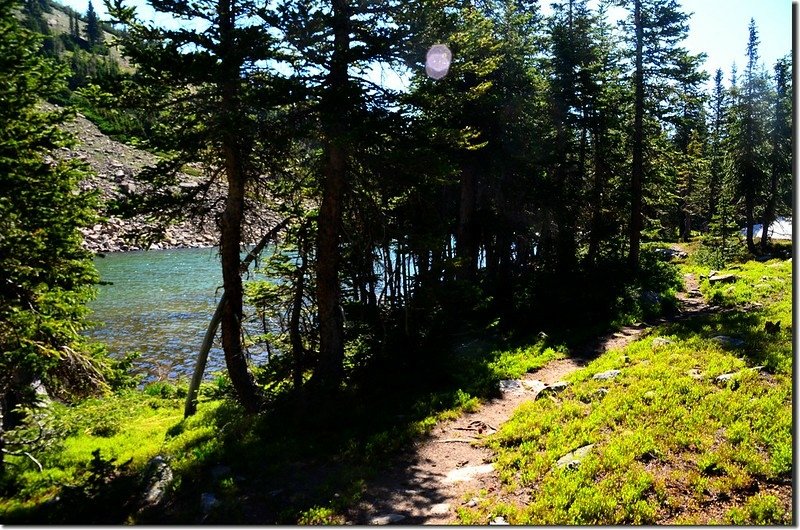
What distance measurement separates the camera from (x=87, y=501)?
860cm

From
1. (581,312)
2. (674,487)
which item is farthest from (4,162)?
(581,312)

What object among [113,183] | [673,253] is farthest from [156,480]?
[113,183]

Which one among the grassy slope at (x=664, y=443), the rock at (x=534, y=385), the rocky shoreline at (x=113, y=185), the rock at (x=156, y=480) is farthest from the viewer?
the rocky shoreline at (x=113, y=185)

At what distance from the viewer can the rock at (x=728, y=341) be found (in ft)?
37.4

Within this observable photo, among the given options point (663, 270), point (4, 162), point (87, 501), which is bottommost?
point (87, 501)

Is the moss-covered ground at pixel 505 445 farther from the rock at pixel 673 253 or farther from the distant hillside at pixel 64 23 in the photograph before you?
the distant hillside at pixel 64 23

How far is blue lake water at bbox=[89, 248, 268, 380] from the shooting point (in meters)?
23.3

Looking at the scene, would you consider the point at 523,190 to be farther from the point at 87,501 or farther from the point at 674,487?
the point at 87,501

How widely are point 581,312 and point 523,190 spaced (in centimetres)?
656

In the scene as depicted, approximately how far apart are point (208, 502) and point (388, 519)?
3087mm

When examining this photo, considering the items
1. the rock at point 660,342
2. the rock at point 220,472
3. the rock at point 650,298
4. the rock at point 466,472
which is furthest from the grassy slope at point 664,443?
the rock at point 650,298

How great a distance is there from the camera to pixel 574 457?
295 inches

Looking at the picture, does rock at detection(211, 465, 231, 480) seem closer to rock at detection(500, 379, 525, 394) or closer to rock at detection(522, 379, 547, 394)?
rock at detection(500, 379, 525, 394)

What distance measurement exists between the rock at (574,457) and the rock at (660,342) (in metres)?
5.88
